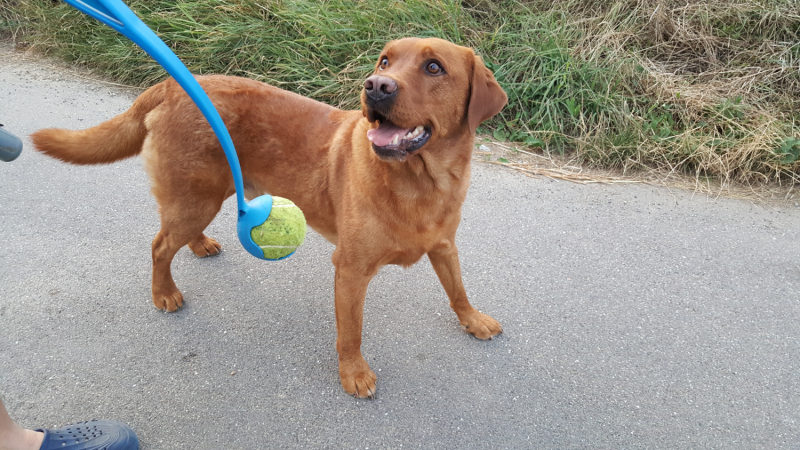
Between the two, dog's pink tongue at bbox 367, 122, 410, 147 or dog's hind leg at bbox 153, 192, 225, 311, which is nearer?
dog's pink tongue at bbox 367, 122, 410, 147

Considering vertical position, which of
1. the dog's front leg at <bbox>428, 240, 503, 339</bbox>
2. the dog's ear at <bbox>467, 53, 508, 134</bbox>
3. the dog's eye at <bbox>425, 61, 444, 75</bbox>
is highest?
the dog's eye at <bbox>425, 61, 444, 75</bbox>

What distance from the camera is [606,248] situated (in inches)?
139

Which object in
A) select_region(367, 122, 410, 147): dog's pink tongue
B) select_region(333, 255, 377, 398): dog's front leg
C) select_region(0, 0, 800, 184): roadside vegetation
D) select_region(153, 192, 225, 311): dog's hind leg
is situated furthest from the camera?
select_region(0, 0, 800, 184): roadside vegetation

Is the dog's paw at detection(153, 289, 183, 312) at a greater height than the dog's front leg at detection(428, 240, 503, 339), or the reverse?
the dog's front leg at detection(428, 240, 503, 339)

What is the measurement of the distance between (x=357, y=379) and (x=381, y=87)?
1361 millimetres

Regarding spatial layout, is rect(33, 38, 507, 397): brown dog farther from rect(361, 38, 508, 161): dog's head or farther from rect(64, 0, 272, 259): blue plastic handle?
rect(64, 0, 272, 259): blue plastic handle

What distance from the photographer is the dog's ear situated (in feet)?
7.42

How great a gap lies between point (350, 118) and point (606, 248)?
2.06 m

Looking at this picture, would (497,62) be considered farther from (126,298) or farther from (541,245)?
(126,298)

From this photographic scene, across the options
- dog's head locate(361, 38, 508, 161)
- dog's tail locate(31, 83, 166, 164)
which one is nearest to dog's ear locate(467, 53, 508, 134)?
dog's head locate(361, 38, 508, 161)

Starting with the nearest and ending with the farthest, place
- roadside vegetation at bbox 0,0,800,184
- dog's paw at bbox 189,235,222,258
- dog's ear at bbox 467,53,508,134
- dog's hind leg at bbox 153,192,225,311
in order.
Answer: dog's ear at bbox 467,53,508,134 < dog's hind leg at bbox 153,192,225,311 < dog's paw at bbox 189,235,222,258 < roadside vegetation at bbox 0,0,800,184

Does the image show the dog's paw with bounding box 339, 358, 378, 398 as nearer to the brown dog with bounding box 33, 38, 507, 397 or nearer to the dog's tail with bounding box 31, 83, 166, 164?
the brown dog with bounding box 33, 38, 507, 397

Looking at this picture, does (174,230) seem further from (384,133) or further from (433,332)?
(433,332)

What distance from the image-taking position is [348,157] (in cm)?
245
